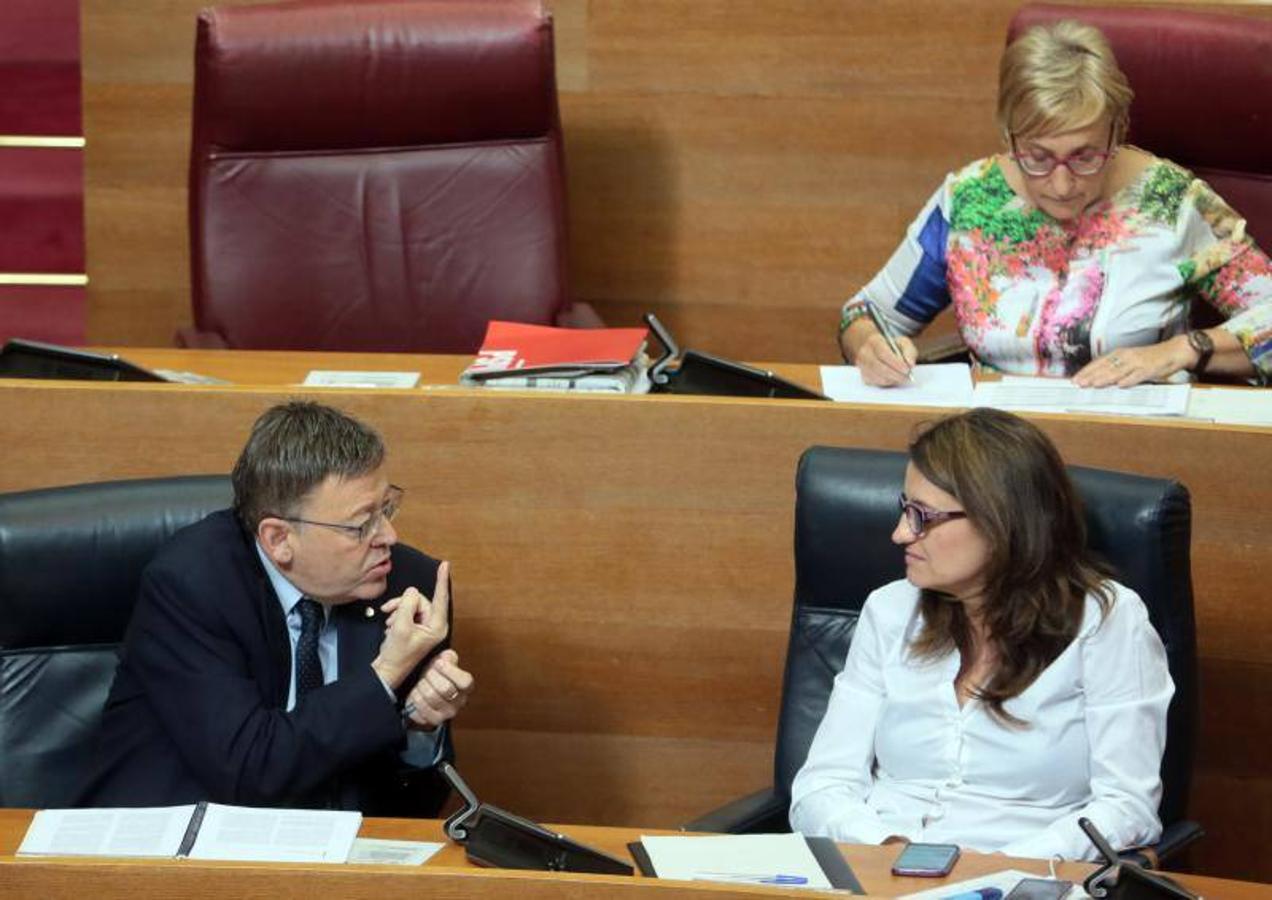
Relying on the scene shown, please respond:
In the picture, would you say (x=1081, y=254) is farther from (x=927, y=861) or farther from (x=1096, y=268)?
(x=927, y=861)

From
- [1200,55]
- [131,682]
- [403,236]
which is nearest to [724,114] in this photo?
[403,236]

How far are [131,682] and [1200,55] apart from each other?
206 centimetres

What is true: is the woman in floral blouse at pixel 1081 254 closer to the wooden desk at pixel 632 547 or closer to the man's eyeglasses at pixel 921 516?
the wooden desk at pixel 632 547

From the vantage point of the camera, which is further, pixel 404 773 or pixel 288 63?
pixel 288 63

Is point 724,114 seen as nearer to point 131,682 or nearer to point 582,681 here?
point 582,681

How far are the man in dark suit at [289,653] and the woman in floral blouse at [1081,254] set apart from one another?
0.94 metres

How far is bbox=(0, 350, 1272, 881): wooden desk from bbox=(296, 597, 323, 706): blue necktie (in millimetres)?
397

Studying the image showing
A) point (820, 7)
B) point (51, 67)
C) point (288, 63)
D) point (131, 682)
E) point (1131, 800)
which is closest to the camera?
point (1131, 800)

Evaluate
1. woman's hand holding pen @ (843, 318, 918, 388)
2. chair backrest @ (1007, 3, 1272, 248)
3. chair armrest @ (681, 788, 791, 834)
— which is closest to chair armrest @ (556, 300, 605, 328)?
woman's hand holding pen @ (843, 318, 918, 388)

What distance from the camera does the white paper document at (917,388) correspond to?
10.0 feet

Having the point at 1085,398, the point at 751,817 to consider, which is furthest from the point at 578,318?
the point at 751,817

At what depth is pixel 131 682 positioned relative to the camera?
2551mm

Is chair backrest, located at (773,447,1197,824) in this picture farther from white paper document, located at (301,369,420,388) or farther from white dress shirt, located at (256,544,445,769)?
white paper document, located at (301,369,420,388)

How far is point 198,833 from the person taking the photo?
214 cm
